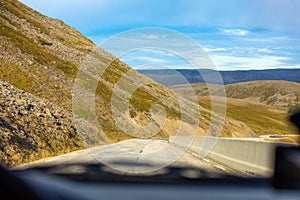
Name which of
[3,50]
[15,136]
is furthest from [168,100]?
[15,136]

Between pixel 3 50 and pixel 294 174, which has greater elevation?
pixel 3 50

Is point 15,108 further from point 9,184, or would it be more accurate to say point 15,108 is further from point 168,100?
point 168,100

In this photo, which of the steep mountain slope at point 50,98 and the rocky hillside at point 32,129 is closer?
the rocky hillside at point 32,129

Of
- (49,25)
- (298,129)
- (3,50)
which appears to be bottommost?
(298,129)

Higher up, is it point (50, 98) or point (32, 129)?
point (50, 98)

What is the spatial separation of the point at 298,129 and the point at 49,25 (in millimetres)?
110748

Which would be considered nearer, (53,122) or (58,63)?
(53,122)

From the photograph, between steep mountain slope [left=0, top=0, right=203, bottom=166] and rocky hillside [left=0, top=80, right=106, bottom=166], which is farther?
steep mountain slope [left=0, top=0, right=203, bottom=166]

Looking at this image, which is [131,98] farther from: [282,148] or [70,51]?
[282,148]

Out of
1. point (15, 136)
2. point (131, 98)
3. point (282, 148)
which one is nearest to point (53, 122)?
point (15, 136)

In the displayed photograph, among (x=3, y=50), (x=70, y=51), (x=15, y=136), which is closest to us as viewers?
(x=15, y=136)

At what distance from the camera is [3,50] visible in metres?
58.2

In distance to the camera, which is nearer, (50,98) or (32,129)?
(32,129)

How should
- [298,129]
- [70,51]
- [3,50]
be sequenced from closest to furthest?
[298,129]
[3,50]
[70,51]
